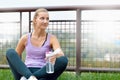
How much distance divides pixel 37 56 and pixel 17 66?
0.88 ft

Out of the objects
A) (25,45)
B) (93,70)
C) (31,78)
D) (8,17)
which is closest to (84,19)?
(93,70)

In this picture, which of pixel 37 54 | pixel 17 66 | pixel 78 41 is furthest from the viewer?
pixel 78 41

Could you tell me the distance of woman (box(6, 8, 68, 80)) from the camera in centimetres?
425

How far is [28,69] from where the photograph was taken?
4340 millimetres

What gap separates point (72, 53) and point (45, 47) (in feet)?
5.29

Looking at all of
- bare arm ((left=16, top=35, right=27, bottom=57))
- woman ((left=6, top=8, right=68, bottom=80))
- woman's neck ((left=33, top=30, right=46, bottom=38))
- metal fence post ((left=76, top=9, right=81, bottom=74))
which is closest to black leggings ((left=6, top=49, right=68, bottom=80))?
woman ((left=6, top=8, right=68, bottom=80))

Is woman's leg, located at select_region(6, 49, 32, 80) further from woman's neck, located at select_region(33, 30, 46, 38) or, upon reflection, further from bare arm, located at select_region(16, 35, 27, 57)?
woman's neck, located at select_region(33, 30, 46, 38)

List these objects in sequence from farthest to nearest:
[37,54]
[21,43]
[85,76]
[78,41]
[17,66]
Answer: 1. [78,41]
2. [85,76]
3. [21,43]
4. [37,54]
5. [17,66]

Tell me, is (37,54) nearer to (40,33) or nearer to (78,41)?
(40,33)

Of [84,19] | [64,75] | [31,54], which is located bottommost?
[64,75]

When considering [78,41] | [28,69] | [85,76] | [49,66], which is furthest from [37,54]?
[78,41]

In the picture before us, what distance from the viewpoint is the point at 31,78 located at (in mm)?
4219

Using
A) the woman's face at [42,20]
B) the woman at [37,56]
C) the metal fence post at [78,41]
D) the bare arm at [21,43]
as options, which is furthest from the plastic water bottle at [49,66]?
the metal fence post at [78,41]

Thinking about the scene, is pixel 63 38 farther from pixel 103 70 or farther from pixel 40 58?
pixel 40 58
